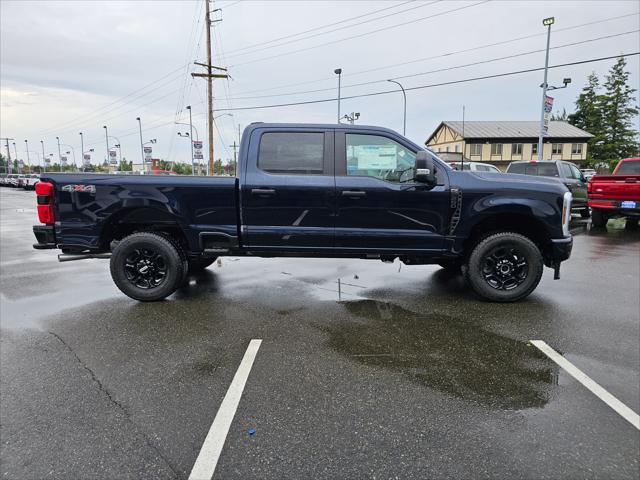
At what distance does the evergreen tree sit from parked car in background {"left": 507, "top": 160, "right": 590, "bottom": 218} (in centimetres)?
5793

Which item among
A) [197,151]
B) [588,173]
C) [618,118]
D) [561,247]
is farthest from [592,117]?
[561,247]

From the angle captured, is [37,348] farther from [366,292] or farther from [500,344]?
[500,344]

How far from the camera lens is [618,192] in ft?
36.2

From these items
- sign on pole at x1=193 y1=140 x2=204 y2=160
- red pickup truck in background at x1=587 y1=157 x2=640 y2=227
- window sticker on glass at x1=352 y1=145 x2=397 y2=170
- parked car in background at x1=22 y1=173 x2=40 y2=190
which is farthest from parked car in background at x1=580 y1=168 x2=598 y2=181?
parked car in background at x1=22 y1=173 x2=40 y2=190

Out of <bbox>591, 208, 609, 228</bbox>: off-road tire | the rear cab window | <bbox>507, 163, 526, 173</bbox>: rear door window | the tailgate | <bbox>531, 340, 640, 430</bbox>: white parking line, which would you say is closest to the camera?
<bbox>531, 340, 640, 430</bbox>: white parking line

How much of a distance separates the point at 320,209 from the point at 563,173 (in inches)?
456

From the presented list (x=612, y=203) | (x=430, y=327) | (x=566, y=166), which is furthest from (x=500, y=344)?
(x=566, y=166)

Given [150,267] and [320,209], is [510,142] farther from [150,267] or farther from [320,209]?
[150,267]

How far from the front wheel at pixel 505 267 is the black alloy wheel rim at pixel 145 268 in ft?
12.4

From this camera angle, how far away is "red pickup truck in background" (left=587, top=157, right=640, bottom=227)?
1076 cm

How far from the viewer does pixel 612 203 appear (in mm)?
11188

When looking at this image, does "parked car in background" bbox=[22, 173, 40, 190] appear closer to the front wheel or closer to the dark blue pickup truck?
the dark blue pickup truck

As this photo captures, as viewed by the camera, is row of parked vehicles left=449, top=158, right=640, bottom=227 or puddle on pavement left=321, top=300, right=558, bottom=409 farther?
row of parked vehicles left=449, top=158, right=640, bottom=227

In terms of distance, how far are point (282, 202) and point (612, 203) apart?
10244 millimetres
